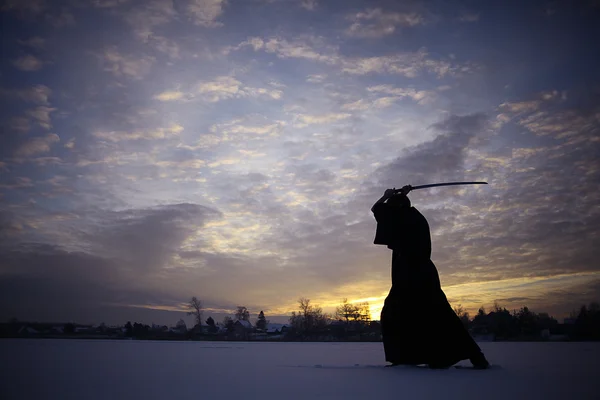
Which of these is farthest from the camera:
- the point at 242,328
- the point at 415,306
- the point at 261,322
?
the point at 261,322

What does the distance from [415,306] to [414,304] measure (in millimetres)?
52

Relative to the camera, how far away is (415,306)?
986 cm

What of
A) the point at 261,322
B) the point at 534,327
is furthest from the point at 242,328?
the point at 534,327

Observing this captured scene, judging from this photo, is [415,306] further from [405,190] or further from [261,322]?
[261,322]

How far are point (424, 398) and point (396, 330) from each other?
5255 millimetres

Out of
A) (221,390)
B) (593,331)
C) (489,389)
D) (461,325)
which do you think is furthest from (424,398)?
(593,331)

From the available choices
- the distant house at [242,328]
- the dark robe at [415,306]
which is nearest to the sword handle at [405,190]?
the dark robe at [415,306]

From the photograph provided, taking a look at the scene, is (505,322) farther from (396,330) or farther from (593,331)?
(396,330)

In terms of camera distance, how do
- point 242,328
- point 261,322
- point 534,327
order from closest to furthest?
1. point 534,327
2. point 242,328
3. point 261,322

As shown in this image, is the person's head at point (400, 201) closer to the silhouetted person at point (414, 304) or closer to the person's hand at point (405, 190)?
the silhouetted person at point (414, 304)

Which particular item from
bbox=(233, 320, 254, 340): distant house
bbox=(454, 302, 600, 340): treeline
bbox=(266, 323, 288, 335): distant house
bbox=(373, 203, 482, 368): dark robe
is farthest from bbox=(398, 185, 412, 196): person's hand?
bbox=(266, 323, 288, 335): distant house

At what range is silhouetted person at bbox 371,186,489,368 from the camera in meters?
9.19

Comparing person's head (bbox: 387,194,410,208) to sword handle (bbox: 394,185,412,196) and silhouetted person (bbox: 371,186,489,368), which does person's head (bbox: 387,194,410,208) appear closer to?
silhouetted person (bbox: 371,186,489,368)

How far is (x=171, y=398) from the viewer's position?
17.0 ft
